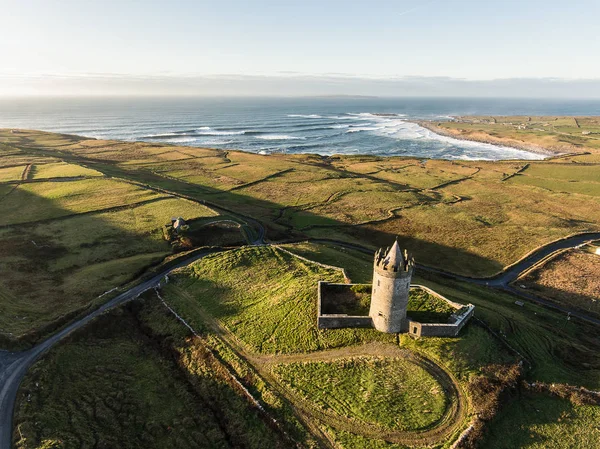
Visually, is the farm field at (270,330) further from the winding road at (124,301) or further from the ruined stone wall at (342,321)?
the winding road at (124,301)

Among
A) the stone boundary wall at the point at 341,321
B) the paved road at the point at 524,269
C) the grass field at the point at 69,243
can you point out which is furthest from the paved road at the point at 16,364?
the paved road at the point at 524,269

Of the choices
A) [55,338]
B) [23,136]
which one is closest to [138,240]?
[55,338]

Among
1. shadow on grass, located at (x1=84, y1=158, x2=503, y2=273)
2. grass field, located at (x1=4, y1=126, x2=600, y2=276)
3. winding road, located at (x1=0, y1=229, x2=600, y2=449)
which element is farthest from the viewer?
grass field, located at (x1=4, y1=126, x2=600, y2=276)

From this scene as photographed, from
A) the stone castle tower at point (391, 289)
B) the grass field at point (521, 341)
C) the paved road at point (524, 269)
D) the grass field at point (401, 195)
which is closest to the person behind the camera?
the stone castle tower at point (391, 289)

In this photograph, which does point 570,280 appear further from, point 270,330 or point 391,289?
point 270,330

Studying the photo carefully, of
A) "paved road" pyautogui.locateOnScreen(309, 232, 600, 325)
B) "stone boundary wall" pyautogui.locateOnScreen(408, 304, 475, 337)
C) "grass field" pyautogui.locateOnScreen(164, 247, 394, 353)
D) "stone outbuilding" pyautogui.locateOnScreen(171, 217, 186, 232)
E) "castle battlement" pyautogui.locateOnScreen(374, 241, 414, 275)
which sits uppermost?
"castle battlement" pyautogui.locateOnScreen(374, 241, 414, 275)

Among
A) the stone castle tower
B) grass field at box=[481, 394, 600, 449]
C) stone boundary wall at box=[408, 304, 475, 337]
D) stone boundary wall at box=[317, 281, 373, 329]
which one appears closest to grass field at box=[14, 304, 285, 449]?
stone boundary wall at box=[317, 281, 373, 329]

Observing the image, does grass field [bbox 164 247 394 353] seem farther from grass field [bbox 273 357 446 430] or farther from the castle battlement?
the castle battlement
